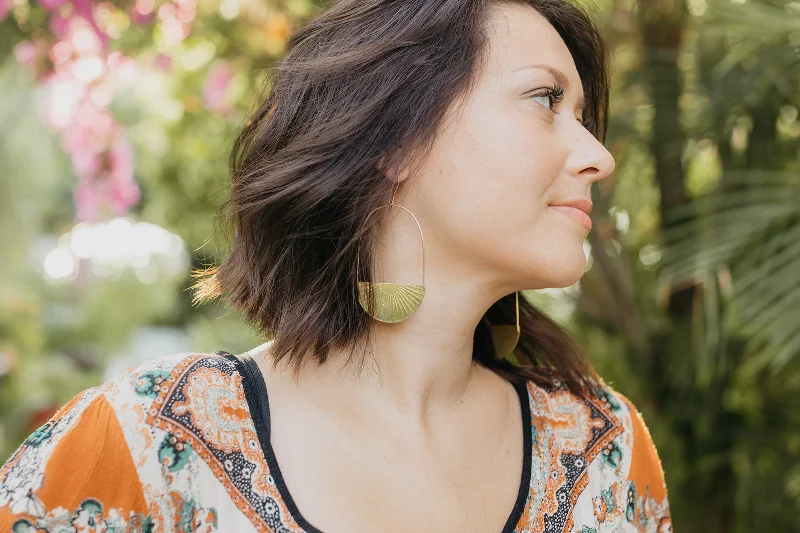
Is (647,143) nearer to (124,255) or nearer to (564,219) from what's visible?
(564,219)

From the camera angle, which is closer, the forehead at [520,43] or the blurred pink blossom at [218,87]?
the forehead at [520,43]

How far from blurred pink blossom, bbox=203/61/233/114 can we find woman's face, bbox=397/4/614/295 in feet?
4.38

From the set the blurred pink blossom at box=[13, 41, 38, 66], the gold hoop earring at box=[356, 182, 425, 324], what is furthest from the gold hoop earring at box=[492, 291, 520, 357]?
the blurred pink blossom at box=[13, 41, 38, 66]

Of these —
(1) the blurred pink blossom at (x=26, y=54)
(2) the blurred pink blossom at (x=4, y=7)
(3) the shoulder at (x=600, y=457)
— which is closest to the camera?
(3) the shoulder at (x=600, y=457)

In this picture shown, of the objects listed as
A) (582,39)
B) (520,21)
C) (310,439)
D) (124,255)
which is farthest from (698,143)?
(124,255)

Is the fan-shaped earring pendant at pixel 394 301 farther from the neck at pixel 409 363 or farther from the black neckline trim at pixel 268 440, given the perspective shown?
the black neckline trim at pixel 268 440

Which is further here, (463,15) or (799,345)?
(799,345)

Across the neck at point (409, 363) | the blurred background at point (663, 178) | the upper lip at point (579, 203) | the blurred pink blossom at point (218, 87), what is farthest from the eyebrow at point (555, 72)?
the blurred pink blossom at point (218, 87)

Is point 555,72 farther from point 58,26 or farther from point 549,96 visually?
point 58,26

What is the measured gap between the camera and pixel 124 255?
3.66m

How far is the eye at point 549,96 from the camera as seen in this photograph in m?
1.24

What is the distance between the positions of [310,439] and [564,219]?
1.52 ft

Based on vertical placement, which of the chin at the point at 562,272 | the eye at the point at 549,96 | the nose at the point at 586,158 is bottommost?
the chin at the point at 562,272

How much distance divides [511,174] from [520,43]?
0.21 metres
